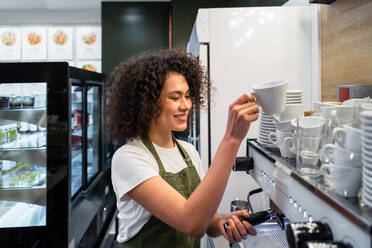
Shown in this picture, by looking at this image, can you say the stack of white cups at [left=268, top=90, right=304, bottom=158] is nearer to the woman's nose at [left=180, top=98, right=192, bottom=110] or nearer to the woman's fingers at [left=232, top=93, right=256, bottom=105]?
the woman's fingers at [left=232, top=93, right=256, bottom=105]

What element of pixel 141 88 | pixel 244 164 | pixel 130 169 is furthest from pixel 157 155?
pixel 244 164

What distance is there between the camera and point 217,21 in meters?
1.76

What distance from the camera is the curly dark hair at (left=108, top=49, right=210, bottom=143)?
1123 millimetres

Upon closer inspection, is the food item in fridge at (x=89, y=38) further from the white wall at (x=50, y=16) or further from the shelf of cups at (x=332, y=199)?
the shelf of cups at (x=332, y=199)

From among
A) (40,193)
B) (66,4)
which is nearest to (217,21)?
(40,193)

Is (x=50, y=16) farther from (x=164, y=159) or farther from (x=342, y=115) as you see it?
(x=342, y=115)

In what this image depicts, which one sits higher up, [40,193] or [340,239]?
[340,239]

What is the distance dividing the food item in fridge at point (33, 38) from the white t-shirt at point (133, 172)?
178 inches

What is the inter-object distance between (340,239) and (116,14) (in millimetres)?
4202

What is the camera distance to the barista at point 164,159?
0.84m

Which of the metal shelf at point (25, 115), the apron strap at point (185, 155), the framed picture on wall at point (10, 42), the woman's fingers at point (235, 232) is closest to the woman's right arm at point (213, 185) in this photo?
the woman's fingers at point (235, 232)

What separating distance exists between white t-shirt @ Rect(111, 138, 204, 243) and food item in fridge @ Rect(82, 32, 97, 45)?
4110 millimetres

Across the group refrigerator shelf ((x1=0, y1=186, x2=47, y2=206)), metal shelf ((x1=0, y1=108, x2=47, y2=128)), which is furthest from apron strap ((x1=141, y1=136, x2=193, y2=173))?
refrigerator shelf ((x1=0, y1=186, x2=47, y2=206))

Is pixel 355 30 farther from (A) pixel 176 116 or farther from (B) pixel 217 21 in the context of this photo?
(A) pixel 176 116
